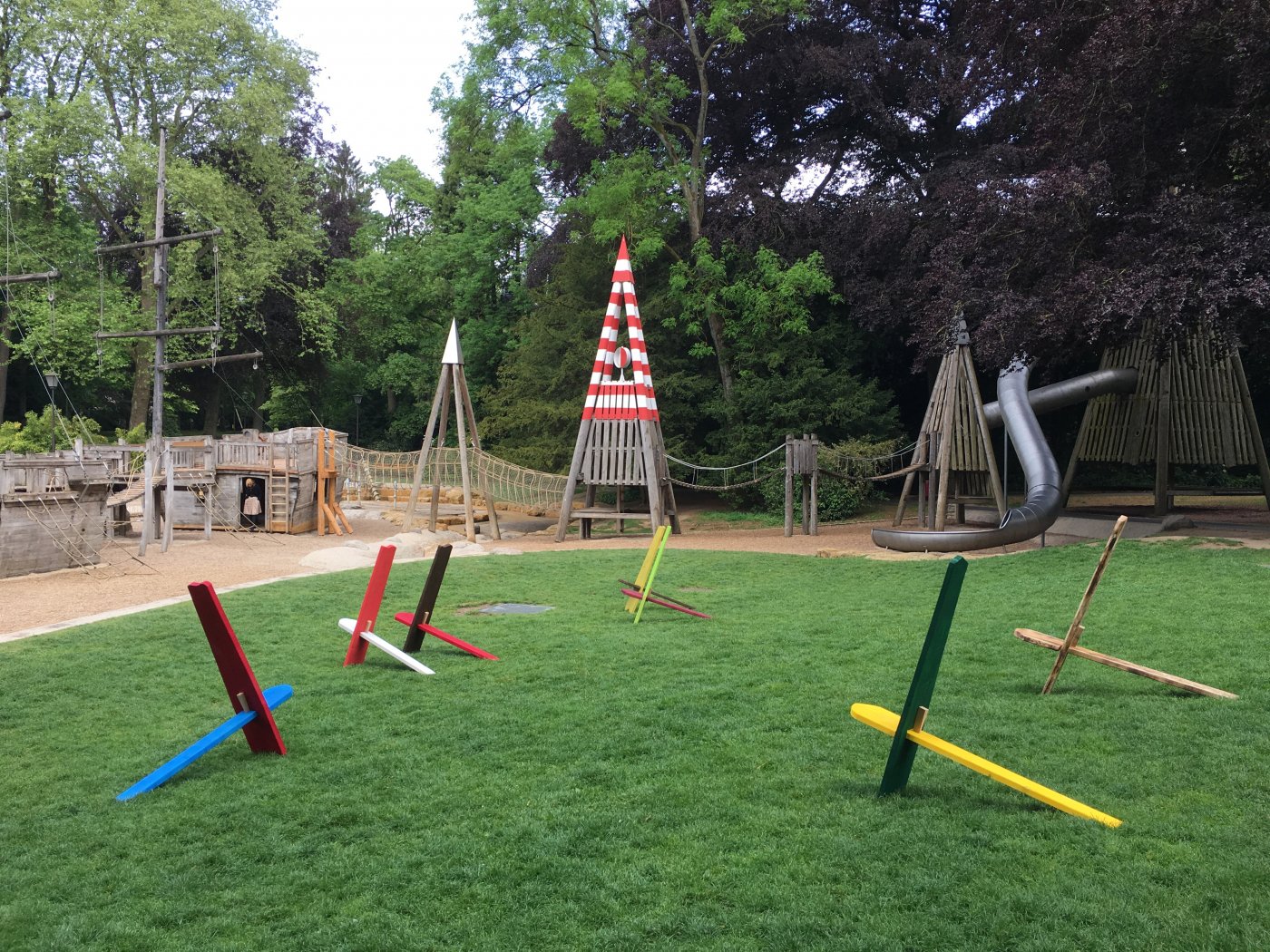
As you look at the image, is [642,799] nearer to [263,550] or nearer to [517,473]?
[263,550]

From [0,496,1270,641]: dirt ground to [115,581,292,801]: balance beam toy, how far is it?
4.82 metres

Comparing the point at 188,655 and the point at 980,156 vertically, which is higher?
the point at 980,156

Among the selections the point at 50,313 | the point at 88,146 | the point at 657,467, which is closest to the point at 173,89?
the point at 88,146

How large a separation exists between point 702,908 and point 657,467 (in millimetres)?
14752

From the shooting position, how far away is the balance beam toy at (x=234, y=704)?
4566 mm

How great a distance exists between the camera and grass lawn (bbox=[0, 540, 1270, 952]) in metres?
3.22

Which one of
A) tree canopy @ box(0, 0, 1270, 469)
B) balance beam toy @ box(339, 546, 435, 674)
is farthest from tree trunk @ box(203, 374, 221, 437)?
balance beam toy @ box(339, 546, 435, 674)

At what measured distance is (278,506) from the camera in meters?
19.2

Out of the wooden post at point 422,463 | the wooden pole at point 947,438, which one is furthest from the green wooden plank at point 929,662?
the wooden post at point 422,463

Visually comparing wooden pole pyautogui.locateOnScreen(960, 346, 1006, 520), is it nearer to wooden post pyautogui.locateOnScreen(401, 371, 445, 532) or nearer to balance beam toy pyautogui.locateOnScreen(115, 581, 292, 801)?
wooden post pyautogui.locateOnScreen(401, 371, 445, 532)

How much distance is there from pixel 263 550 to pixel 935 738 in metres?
13.7

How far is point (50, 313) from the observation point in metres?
26.2

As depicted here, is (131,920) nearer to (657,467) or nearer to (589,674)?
(589,674)

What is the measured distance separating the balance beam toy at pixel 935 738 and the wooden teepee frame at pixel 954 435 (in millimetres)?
11342
